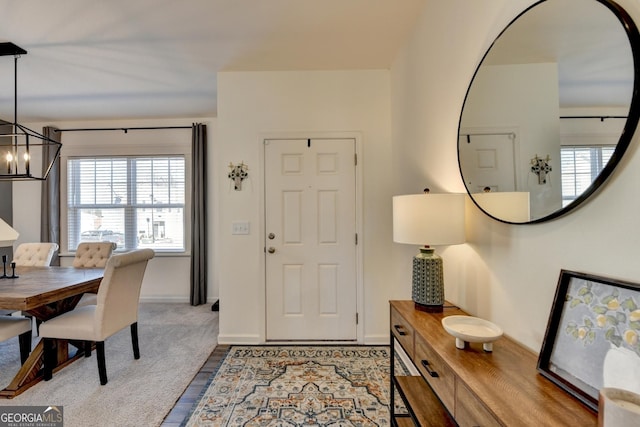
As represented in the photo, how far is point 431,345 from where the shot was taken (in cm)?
108

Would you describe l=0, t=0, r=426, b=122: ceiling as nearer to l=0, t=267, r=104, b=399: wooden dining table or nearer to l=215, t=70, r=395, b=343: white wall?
l=215, t=70, r=395, b=343: white wall

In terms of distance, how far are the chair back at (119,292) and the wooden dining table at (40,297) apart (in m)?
0.31

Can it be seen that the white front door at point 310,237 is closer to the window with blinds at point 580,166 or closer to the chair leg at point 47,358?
the chair leg at point 47,358

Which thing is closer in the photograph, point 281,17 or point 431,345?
point 431,345

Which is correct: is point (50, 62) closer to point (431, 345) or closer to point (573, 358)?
point (431, 345)

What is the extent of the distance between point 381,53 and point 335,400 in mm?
2778

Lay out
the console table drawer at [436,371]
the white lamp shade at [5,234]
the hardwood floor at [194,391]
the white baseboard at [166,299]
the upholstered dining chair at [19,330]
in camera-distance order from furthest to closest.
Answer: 1. the white baseboard at [166,299]
2. the upholstered dining chair at [19,330]
3. the white lamp shade at [5,234]
4. the hardwood floor at [194,391]
5. the console table drawer at [436,371]

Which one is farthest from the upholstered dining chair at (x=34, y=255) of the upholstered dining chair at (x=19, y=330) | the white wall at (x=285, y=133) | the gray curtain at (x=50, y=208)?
the white wall at (x=285, y=133)

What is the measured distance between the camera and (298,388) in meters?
2.05

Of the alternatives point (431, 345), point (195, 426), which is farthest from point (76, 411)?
point (431, 345)

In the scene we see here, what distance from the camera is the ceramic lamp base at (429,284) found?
4.67ft

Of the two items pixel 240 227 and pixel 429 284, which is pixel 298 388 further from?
pixel 240 227

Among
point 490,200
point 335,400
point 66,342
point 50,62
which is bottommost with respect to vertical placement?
point 335,400

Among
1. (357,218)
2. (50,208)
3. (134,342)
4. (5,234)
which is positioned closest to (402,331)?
(357,218)
